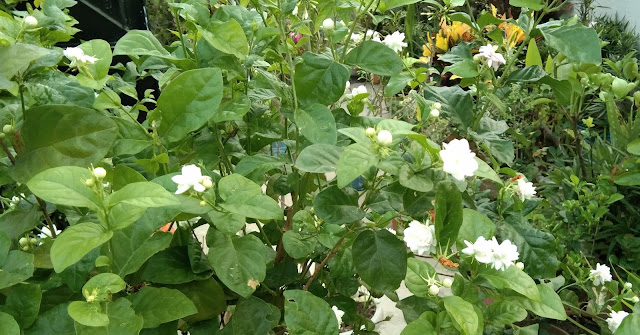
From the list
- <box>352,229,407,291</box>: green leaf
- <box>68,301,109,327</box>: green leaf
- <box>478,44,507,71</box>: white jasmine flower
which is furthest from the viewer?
<box>478,44,507,71</box>: white jasmine flower

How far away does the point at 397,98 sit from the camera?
7.33 feet

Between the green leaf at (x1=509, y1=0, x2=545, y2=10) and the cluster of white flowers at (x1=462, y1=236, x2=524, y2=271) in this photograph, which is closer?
the cluster of white flowers at (x1=462, y1=236, x2=524, y2=271)

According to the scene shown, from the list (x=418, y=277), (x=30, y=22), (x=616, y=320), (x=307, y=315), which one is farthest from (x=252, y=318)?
(x=616, y=320)

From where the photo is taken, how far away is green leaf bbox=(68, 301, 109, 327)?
459 mm

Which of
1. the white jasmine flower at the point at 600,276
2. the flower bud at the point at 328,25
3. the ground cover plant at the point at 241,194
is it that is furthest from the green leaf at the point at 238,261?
the white jasmine flower at the point at 600,276

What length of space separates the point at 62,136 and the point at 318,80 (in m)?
0.28

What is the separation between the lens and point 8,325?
493 mm

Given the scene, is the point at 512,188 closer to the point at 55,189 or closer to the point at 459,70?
the point at 459,70

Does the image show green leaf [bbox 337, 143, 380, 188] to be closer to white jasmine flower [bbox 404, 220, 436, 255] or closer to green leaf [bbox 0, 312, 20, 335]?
white jasmine flower [bbox 404, 220, 436, 255]

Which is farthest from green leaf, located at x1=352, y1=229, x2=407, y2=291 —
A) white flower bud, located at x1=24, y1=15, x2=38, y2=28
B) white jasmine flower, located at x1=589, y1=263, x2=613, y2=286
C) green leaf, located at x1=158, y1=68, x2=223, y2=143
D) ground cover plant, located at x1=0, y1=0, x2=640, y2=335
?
white jasmine flower, located at x1=589, y1=263, x2=613, y2=286

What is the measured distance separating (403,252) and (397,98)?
67.4 inches

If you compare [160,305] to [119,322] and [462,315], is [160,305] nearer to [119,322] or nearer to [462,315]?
[119,322]

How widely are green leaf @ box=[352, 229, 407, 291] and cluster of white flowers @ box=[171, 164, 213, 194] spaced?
168mm

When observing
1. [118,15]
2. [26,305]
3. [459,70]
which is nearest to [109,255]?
[26,305]
